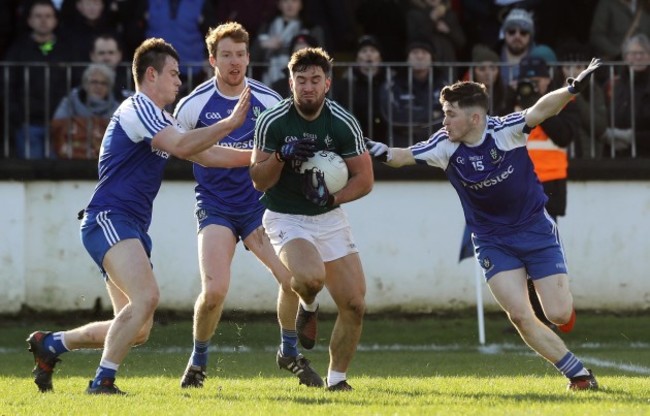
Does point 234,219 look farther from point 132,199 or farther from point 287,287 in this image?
point 132,199

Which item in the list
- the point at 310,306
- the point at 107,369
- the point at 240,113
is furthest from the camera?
the point at 310,306

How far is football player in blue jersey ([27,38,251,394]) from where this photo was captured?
31.3 ft

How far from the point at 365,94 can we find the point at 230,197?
513 centimetres

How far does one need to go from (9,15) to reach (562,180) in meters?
6.55

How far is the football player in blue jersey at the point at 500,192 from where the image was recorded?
10.2 metres

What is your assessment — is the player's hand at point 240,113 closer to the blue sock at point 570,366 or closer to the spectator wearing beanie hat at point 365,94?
the blue sock at point 570,366

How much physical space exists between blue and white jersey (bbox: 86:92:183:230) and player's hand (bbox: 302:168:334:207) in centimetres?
90

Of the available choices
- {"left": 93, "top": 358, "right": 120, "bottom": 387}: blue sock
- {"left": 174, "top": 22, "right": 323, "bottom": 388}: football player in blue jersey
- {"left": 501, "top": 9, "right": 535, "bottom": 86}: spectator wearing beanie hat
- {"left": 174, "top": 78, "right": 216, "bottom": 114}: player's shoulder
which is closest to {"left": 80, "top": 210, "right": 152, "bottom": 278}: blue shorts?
{"left": 93, "top": 358, "right": 120, "bottom": 387}: blue sock

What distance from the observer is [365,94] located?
1589 centimetres

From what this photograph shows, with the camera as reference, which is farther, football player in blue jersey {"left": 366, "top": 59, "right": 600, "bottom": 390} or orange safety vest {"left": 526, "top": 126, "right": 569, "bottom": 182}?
orange safety vest {"left": 526, "top": 126, "right": 569, "bottom": 182}

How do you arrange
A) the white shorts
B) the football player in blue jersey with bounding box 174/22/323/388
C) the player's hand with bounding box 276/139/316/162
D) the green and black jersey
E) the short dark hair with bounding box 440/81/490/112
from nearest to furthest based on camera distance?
the player's hand with bounding box 276/139/316/162 → the green and black jersey → the white shorts → the short dark hair with bounding box 440/81/490/112 → the football player in blue jersey with bounding box 174/22/323/388

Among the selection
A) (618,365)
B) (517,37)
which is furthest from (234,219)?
(517,37)

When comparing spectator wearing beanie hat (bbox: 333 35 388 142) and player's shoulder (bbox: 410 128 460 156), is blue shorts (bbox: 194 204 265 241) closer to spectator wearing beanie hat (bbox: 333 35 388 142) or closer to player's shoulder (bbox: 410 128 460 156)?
player's shoulder (bbox: 410 128 460 156)

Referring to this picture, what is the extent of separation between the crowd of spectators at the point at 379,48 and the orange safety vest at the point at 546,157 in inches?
18.9
